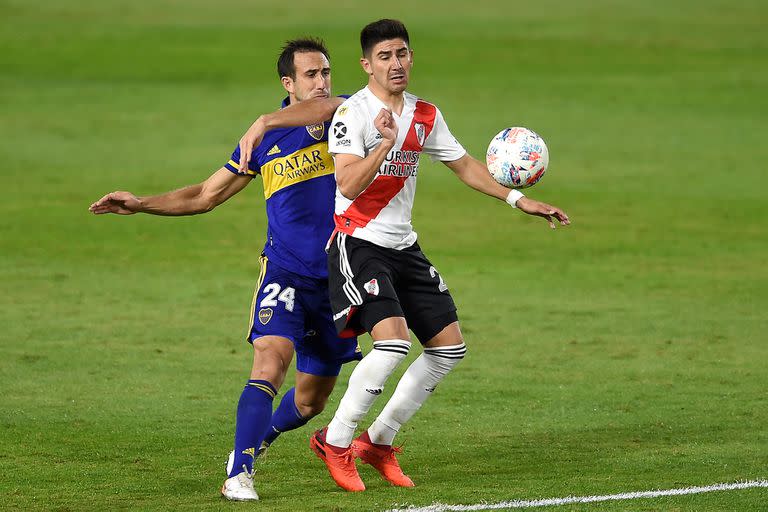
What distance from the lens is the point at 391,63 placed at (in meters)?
7.80

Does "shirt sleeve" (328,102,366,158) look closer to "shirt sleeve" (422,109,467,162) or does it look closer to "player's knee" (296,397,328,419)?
"shirt sleeve" (422,109,467,162)

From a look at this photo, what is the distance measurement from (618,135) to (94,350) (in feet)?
60.7

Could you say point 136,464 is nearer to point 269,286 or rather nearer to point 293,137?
point 269,286

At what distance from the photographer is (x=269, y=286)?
26.1 feet

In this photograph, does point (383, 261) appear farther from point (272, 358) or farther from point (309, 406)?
point (309, 406)

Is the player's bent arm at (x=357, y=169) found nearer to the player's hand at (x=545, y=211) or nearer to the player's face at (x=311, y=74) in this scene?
the player's face at (x=311, y=74)

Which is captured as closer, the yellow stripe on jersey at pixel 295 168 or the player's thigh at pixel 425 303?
the player's thigh at pixel 425 303

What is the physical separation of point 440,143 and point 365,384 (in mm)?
1538

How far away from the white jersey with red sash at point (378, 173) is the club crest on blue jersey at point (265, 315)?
63 cm

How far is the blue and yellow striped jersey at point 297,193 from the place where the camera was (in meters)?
8.07

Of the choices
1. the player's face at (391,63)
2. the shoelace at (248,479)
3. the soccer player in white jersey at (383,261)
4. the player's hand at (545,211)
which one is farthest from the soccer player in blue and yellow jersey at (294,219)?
the player's hand at (545,211)

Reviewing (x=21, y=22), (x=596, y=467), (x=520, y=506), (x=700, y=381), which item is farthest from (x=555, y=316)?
(x=21, y=22)

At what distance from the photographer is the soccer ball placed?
8312 millimetres

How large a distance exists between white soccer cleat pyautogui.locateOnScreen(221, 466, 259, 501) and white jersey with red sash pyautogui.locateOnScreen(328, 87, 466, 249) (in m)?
1.50
